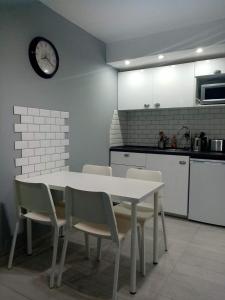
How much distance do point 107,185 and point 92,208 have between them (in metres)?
0.42

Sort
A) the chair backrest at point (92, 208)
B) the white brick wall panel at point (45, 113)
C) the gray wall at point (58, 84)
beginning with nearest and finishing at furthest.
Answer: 1. the chair backrest at point (92, 208)
2. the gray wall at point (58, 84)
3. the white brick wall panel at point (45, 113)

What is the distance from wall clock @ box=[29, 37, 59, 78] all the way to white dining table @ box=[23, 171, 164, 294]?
1.08 metres

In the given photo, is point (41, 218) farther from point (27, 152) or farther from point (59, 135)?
point (59, 135)

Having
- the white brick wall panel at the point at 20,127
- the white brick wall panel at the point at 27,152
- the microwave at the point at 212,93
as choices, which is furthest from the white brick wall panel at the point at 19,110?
the microwave at the point at 212,93

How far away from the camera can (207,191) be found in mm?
2912

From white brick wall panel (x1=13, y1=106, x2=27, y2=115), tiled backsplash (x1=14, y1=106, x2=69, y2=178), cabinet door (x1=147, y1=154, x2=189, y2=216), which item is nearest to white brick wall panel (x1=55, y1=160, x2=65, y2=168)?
tiled backsplash (x1=14, y1=106, x2=69, y2=178)

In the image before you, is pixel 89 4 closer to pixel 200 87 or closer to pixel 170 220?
pixel 200 87

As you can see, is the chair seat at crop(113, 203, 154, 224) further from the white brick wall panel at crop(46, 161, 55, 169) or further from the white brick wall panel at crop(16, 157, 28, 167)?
the white brick wall panel at crop(16, 157, 28, 167)

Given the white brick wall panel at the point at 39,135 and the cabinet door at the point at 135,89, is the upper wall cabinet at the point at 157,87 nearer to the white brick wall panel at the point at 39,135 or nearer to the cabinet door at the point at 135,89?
the cabinet door at the point at 135,89

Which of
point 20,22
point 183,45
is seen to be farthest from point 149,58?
point 20,22

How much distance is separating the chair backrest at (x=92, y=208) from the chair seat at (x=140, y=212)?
452 millimetres

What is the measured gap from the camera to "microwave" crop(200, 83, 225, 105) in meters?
2.94

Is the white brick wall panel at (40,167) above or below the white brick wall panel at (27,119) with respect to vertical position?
below

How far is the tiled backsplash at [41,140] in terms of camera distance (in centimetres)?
223
